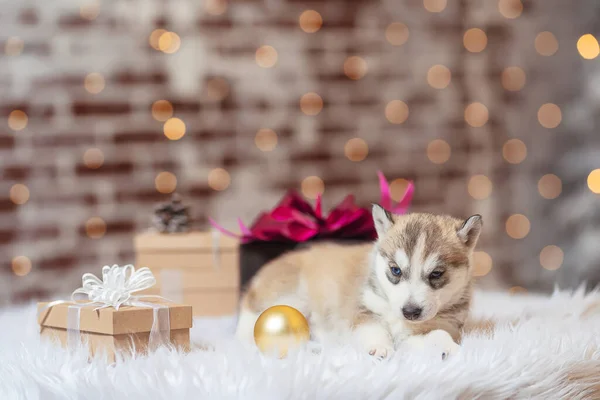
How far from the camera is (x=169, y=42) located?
94.1 inches

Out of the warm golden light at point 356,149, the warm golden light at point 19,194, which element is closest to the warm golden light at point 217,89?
the warm golden light at point 356,149

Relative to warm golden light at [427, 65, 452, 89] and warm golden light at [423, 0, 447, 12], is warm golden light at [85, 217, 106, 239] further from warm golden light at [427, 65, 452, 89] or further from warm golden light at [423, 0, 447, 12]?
warm golden light at [423, 0, 447, 12]

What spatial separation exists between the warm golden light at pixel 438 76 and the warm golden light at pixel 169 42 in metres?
0.94

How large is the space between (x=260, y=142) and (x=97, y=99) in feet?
1.92

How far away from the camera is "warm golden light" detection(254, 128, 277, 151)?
2459 mm

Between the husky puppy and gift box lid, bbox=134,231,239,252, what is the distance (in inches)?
14.5

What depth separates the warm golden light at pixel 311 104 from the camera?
2.49 m

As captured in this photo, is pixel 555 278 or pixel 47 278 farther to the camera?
pixel 555 278

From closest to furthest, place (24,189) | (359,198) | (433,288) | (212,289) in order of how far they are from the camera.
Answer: (433,288)
(212,289)
(24,189)
(359,198)

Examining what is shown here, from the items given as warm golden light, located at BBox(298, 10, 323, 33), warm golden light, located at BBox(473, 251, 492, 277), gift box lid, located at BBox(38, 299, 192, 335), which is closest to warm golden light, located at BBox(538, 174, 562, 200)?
warm golden light, located at BBox(473, 251, 492, 277)

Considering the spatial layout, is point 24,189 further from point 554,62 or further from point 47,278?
point 554,62

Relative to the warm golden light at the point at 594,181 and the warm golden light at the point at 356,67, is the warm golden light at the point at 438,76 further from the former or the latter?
the warm golden light at the point at 594,181

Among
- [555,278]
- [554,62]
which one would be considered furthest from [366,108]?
[555,278]

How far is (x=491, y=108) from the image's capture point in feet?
8.54
